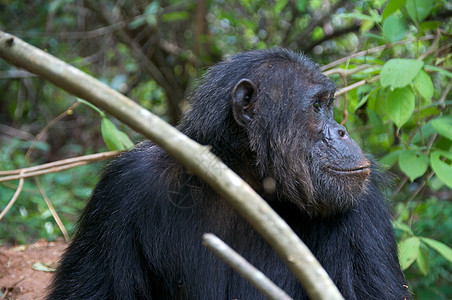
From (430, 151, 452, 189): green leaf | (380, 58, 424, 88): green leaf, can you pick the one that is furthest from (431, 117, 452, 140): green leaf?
(380, 58, 424, 88): green leaf

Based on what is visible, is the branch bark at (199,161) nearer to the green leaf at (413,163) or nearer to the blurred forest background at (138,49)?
the green leaf at (413,163)

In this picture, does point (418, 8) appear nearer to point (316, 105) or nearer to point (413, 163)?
point (413, 163)

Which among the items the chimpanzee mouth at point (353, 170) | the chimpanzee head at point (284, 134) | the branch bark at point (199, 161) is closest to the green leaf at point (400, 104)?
the chimpanzee head at point (284, 134)

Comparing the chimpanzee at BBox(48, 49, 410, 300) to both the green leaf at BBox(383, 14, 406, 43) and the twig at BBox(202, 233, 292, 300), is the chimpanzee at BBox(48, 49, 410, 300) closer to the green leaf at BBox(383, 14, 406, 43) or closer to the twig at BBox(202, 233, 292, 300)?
the green leaf at BBox(383, 14, 406, 43)

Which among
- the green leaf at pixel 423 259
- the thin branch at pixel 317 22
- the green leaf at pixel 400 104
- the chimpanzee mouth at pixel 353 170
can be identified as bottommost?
the green leaf at pixel 423 259

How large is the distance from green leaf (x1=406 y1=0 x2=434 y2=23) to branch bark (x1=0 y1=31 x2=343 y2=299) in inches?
118

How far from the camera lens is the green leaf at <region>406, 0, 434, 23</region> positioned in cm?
415

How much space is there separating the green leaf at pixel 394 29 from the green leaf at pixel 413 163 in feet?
2.98

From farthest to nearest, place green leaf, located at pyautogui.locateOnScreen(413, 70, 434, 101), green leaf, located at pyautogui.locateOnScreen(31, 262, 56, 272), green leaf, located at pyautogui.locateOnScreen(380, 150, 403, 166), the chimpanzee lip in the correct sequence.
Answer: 1. green leaf, located at pyautogui.locateOnScreen(31, 262, 56, 272)
2. green leaf, located at pyautogui.locateOnScreen(380, 150, 403, 166)
3. green leaf, located at pyautogui.locateOnScreen(413, 70, 434, 101)
4. the chimpanzee lip

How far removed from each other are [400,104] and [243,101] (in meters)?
1.31

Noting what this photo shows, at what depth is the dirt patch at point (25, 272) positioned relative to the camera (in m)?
4.44

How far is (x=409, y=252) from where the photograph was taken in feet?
13.3

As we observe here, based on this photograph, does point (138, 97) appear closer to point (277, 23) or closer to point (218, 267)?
point (277, 23)

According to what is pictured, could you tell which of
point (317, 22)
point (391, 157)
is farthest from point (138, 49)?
point (391, 157)
